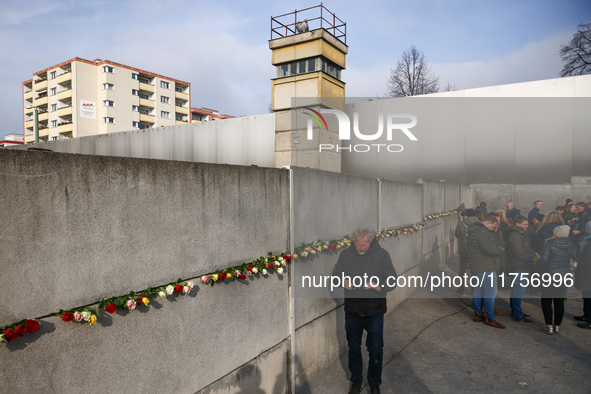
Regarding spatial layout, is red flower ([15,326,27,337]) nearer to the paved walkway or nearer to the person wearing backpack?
the paved walkway

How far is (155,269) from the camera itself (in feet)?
9.39

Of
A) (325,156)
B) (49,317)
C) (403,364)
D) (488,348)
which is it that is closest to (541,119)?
(325,156)

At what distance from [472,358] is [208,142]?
14806mm

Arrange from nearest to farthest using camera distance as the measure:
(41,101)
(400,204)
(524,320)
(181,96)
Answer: (524,320)
(400,204)
(41,101)
(181,96)

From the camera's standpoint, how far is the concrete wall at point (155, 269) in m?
2.12

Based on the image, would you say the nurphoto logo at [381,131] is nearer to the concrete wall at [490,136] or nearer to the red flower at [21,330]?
the concrete wall at [490,136]

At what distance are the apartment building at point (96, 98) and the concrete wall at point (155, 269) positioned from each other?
198ft

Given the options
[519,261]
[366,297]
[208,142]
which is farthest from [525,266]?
[208,142]

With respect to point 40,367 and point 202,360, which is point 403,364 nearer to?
point 202,360

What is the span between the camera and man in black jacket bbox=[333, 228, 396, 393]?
170 inches

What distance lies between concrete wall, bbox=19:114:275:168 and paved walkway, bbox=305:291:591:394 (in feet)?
32.3

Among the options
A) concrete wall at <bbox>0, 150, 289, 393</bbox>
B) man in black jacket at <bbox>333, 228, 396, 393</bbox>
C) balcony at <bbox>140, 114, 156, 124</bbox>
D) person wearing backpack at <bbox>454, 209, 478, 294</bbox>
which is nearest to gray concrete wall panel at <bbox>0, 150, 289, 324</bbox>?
concrete wall at <bbox>0, 150, 289, 393</bbox>

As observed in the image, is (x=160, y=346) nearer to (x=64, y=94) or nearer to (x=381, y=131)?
(x=381, y=131)

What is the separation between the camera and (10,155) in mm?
2008
